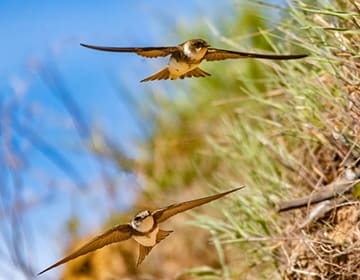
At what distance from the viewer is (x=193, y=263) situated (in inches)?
106

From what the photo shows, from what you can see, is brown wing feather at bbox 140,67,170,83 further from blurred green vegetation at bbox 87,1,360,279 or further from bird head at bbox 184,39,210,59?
blurred green vegetation at bbox 87,1,360,279

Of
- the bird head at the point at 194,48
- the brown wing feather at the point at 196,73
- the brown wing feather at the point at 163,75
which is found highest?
the bird head at the point at 194,48

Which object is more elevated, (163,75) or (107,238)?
(163,75)

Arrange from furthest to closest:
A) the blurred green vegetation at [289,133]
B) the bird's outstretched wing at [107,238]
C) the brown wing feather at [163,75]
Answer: the blurred green vegetation at [289,133], the brown wing feather at [163,75], the bird's outstretched wing at [107,238]

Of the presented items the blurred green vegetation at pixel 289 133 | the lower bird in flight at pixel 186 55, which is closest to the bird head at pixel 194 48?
the lower bird in flight at pixel 186 55

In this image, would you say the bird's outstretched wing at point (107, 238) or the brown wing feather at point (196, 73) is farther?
the brown wing feather at point (196, 73)

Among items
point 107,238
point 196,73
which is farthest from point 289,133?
point 107,238

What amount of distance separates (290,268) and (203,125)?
1597 millimetres

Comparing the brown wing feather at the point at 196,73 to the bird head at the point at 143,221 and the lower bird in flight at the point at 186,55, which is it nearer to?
the lower bird in flight at the point at 186,55

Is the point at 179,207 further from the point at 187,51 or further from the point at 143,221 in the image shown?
the point at 187,51

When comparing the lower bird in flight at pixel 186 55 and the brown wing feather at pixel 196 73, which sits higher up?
the lower bird in flight at pixel 186 55

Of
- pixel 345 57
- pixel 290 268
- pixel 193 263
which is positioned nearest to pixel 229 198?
pixel 290 268

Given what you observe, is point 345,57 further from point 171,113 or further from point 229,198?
point 171,113

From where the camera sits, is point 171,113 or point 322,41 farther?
point 171,113
